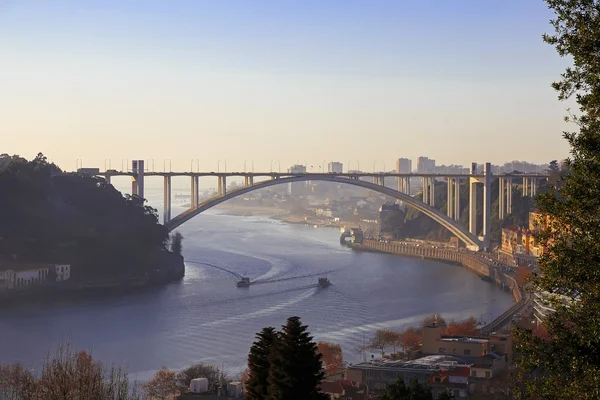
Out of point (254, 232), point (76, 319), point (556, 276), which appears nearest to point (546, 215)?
point (556, 276)

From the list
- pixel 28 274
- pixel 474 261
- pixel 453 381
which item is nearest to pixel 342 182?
pixel 474 261

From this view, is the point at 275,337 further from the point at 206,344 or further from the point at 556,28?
the point at 206,344

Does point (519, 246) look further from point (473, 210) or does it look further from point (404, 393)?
point (404, 393)

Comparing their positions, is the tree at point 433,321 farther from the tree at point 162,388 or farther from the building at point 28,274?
the building at point 28,274

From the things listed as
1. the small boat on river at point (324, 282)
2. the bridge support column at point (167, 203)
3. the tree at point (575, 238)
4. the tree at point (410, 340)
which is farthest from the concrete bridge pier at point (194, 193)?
the tree at point (575, 238)

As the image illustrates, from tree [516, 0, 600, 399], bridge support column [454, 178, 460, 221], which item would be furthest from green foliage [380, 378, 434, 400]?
bridge support column [454, 178, 460, 221]
